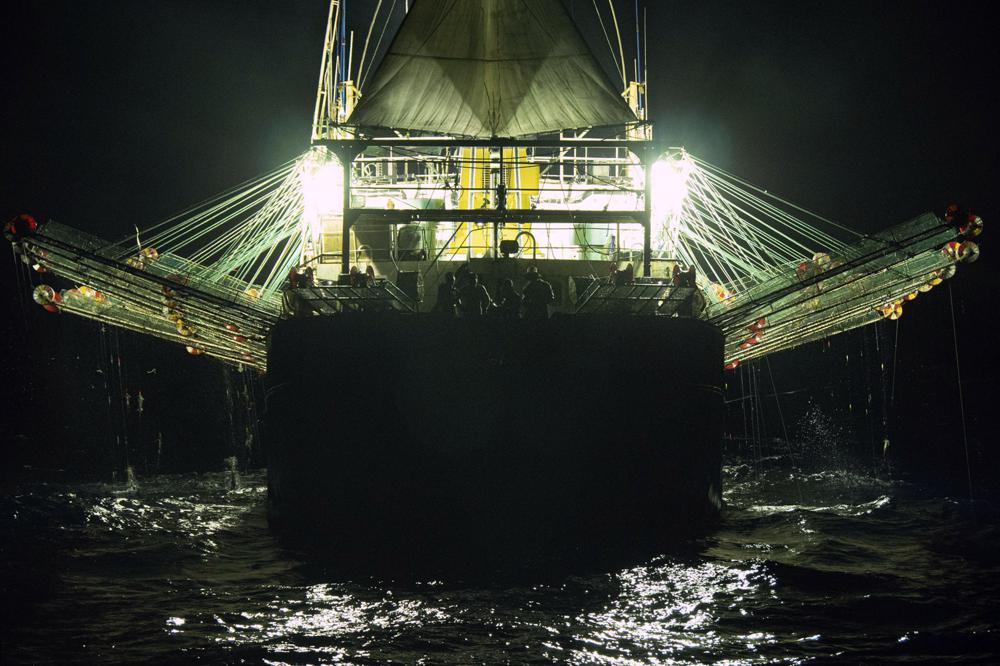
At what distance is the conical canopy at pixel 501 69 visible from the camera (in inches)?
1134

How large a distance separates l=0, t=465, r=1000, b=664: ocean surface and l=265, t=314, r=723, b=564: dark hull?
1.40 m

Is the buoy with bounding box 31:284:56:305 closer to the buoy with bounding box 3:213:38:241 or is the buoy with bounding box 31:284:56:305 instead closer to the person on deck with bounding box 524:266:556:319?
the buoy with bounding box 3:213:38:241

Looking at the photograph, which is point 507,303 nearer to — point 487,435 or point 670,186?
point 487,435

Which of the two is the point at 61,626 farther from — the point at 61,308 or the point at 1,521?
the point at 61,308

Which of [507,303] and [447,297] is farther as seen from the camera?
[447,297]

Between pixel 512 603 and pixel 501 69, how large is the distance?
1897 cm

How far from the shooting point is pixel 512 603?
14.0 metres

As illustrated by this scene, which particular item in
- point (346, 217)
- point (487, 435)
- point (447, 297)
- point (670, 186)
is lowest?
point (487, 435)

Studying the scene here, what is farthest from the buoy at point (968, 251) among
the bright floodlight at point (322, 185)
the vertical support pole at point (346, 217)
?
the bright floodlight at point (322, 185)

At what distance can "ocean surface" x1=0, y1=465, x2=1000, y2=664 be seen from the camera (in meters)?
11.8

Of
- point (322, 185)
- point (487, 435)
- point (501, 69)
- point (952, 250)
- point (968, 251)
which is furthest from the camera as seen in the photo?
point (501, 69)

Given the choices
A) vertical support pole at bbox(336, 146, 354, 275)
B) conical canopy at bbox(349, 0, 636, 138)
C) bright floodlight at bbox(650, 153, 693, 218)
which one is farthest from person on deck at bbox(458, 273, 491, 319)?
conical canopy at bbox(349, 0, 636, 138)

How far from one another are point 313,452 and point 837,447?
4019 cm

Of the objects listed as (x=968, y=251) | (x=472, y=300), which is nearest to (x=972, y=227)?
(x=968, y=251)
